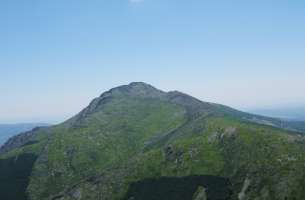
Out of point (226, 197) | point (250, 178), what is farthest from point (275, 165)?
point (226, 197)

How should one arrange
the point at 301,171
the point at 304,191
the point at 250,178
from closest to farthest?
the point at 304,191
the point at 301,171
the point at 250,178

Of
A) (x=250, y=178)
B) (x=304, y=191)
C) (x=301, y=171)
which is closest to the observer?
(x=304, y=191)

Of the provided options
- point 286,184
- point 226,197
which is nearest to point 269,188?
point 286,184

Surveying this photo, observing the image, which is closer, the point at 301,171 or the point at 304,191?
the point at 304,191

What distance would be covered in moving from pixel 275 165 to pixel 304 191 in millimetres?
31618

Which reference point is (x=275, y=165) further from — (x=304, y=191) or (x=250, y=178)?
(x=304, y=191)

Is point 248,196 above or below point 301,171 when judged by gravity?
below

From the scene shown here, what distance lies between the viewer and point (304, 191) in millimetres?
165875

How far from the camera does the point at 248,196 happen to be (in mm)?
185625

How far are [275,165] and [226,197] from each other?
3142 centimetres

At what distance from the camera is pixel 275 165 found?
197 metres

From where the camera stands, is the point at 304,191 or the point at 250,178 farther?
the point at 250,178

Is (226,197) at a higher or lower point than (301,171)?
lower

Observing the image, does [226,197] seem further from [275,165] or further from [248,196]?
[275,165]
